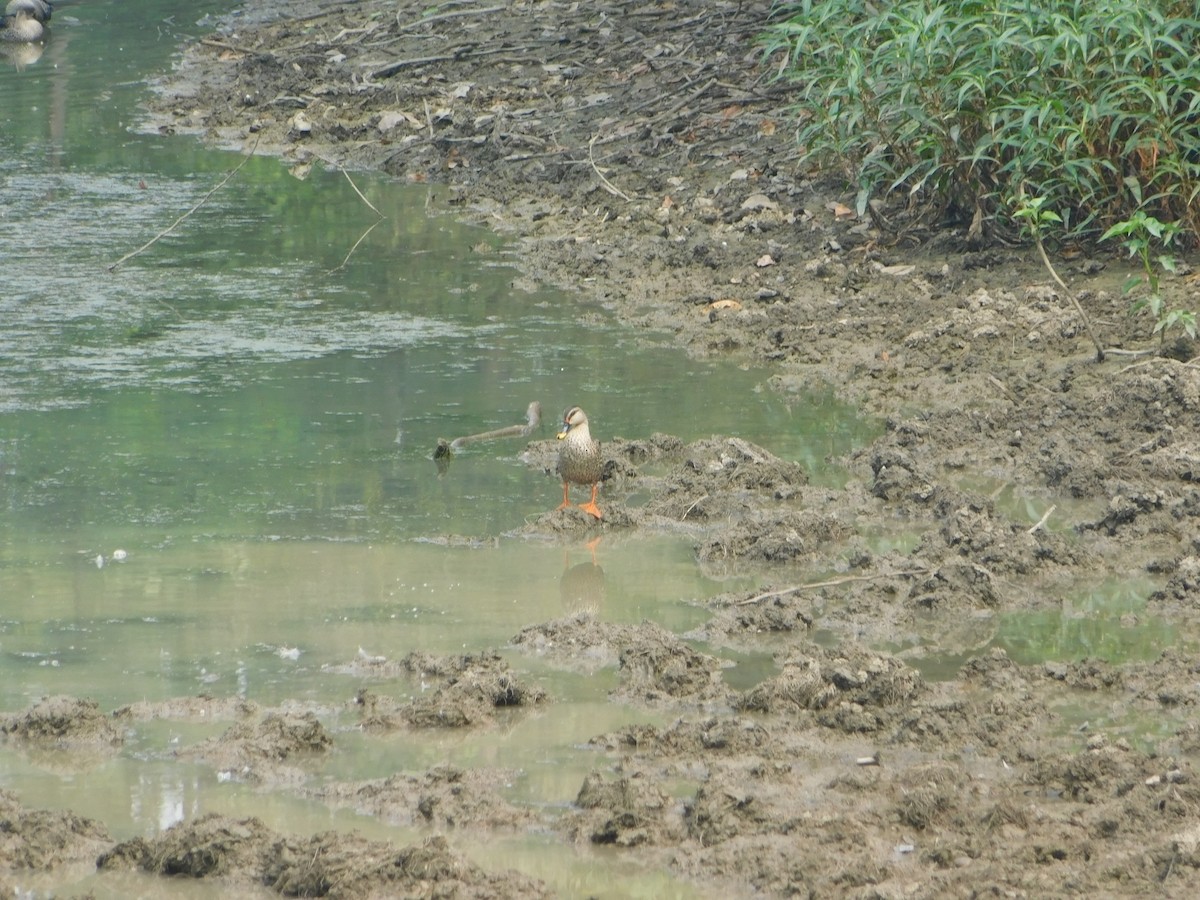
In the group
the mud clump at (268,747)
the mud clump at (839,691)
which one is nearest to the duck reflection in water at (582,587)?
the mud clump at (839,691)

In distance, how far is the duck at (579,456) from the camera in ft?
22.3

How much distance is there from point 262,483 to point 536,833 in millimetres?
3272

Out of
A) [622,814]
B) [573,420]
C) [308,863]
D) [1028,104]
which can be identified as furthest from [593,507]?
[1028,104]

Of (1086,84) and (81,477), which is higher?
(1086,84)

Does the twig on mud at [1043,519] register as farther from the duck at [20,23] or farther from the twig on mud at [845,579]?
the duck at [20,23]

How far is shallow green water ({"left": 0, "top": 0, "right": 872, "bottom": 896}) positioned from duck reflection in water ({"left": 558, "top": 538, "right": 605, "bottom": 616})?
0.02 m

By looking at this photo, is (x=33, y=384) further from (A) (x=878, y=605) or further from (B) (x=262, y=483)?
(A) (x=878, y=605)

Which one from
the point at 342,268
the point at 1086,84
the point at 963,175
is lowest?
the point at 342,268

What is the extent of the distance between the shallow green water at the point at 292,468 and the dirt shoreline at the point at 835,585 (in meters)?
0.14

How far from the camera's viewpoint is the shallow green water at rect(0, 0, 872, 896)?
4836mm

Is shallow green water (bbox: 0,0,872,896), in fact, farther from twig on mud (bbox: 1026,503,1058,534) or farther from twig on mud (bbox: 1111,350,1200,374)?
twig on mud (bbox: 1111,350,1200,374)

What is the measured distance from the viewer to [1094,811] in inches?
166

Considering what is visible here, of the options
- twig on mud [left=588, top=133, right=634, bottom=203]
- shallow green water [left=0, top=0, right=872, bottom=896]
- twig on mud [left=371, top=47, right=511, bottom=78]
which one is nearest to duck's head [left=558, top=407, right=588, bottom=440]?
shallow green water [left=0, top=0, right=872, bottom=896]

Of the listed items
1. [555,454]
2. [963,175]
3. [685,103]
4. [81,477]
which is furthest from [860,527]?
[685,103]
